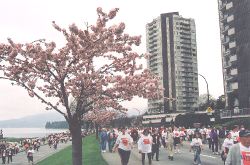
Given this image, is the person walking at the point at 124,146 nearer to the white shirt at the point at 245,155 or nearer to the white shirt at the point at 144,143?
the white shirt at the point at 144,143

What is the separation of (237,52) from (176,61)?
9974cm

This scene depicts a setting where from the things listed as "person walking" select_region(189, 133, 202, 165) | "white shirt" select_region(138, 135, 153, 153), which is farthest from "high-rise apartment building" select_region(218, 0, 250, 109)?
"white shirt" select_region(138, 135, 153, 153)

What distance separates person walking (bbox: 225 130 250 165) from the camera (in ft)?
25.6

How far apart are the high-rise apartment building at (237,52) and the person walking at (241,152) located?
6509cm

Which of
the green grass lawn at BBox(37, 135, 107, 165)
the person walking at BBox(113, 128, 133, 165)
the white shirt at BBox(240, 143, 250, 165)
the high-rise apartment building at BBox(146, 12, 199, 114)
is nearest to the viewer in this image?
the white shirt at BBox(240, 143, 250, 165)

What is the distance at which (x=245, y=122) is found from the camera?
170 ft

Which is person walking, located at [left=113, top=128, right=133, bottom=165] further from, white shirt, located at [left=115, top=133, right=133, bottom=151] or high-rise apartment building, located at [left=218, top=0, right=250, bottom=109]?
high-rise apartment building, located at [left=218, top=0, right=250, bottom=109]

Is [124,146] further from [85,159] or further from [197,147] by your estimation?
[85,159]

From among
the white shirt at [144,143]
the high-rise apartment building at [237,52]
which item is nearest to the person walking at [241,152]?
the white shirt at [144,143]

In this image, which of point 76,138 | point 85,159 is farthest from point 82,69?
point 85,159

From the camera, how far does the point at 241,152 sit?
26.0ft

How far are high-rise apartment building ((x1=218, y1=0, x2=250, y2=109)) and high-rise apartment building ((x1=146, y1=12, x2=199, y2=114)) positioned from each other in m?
86.4

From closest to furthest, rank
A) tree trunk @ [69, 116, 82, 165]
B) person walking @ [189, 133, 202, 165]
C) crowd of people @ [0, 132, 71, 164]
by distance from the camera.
→ 1. tree trunk @ [69, 116, 82, 165]
2. person walking @ [189, 133, 202, 165]
3. crowd of people @ [0, 132, 71, 164]

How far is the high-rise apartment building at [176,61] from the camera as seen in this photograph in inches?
6821
